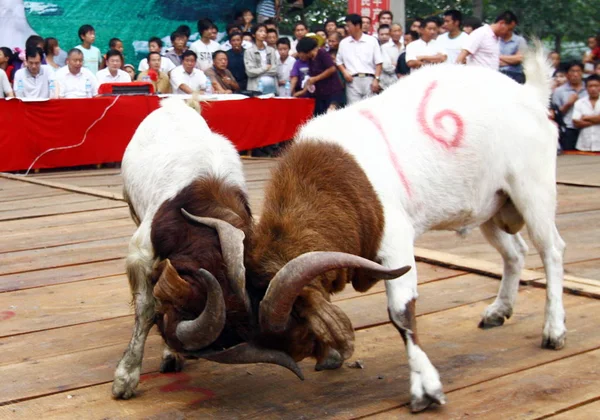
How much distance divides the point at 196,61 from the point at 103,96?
7.30ft

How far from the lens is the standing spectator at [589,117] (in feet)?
44.3

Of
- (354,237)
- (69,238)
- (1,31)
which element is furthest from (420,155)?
(1,31)

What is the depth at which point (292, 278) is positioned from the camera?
10.6 feet

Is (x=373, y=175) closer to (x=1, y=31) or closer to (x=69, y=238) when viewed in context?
(x=69, y=238)

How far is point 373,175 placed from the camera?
392cm

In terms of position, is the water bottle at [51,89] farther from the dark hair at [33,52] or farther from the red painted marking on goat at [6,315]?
the red painted marking on goat at [6,315]

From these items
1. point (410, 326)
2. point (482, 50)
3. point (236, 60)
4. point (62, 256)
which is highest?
point (482, 50)

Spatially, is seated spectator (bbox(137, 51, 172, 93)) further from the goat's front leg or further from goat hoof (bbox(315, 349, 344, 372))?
the goat's front leg

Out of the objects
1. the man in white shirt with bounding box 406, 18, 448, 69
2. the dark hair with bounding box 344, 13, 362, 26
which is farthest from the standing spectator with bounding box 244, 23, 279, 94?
the man in white shirt with bounding box 406, 18, 448, 69

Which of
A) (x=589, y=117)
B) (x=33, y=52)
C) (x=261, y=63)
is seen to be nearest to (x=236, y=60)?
(x=261, y=63)

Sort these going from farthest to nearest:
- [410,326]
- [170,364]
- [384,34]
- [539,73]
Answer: [384,34]
[539,73]
[170,364]
[410,326]

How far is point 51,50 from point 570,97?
335 inches

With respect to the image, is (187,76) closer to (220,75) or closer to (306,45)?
(220,75)

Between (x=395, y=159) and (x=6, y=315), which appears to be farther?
(x=6, y=315)
